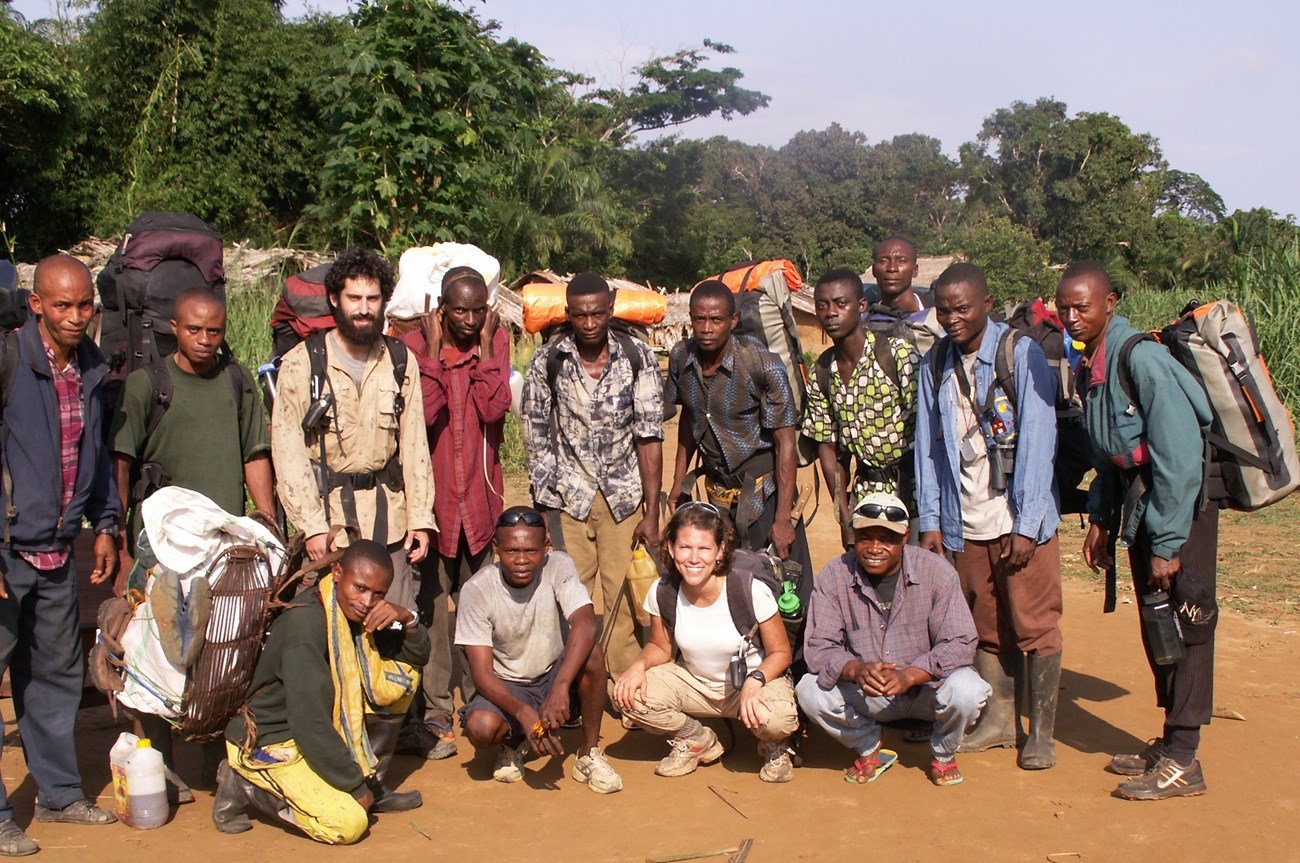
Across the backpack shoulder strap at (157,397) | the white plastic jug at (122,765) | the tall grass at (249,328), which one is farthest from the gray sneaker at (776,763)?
the tall grass at (249,328)


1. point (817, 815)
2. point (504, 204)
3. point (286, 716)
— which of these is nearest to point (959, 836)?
point (817, 815)

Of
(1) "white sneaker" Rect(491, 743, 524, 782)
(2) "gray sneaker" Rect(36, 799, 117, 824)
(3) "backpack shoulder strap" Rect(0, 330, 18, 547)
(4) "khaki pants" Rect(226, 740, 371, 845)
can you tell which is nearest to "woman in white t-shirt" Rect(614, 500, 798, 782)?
(1) "white sneaker" Rect(491, 743, 524, 782)

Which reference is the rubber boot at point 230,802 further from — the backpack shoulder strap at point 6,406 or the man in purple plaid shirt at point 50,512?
the backpack shoulder strap at point 6,406

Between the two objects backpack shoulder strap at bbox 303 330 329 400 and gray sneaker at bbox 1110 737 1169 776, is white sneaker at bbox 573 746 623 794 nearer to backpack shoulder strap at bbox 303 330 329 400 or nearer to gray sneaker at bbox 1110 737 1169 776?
backpack shoulder strap at bbox 303 330 329 400

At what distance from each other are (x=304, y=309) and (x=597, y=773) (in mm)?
2433

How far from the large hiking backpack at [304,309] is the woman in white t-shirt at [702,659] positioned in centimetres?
185

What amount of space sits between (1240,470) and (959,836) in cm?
174

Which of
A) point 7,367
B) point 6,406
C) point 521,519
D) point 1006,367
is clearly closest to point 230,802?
point 521,519

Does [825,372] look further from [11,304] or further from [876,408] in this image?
Result: [11,304]

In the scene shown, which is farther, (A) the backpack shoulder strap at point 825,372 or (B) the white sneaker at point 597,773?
(A) the backpack shoulder strap at point 825,372

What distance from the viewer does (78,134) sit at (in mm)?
17859

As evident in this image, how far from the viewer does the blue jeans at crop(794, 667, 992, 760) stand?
4406 mm

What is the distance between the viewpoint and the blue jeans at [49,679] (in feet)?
13.5

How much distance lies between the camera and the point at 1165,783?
14.2 ft
